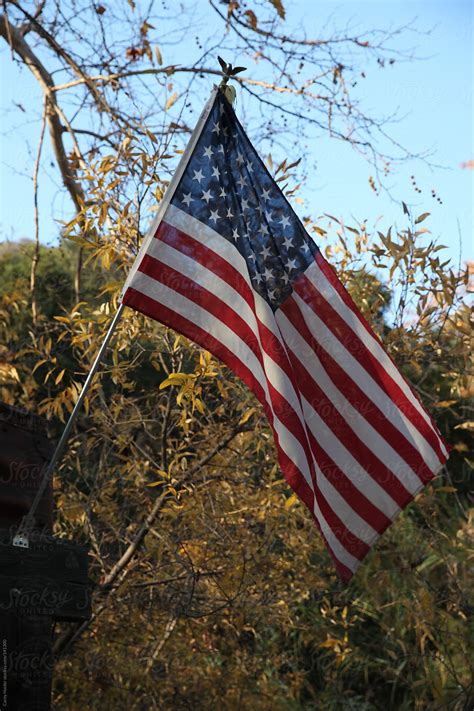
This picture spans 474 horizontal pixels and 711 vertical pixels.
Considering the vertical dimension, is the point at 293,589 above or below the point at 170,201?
below

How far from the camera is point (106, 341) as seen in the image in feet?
12.4

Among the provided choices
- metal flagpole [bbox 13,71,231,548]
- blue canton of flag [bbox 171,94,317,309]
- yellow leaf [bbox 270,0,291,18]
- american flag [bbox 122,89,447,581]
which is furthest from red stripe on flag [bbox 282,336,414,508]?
yellow leaf [bbox 270,0,291,18]

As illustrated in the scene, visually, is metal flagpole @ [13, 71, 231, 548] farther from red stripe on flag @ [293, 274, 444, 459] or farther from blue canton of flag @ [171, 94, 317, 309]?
red stripe on flag @ [293, 274, 444, 459]

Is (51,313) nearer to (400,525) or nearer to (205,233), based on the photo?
(400,525)

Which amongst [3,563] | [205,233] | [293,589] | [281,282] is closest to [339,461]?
[281,282]

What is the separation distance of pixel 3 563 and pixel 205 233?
154cm

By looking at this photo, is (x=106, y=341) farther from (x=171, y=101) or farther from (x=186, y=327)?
(x=171, y=101)

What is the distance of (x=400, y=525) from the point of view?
8859mm

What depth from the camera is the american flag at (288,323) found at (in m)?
3.84

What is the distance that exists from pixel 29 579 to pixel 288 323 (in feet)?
4.77

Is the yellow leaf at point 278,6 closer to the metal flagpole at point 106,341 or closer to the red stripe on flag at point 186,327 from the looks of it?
the metal flagpole at point 106,341

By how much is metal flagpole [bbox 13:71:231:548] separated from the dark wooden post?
3 cm

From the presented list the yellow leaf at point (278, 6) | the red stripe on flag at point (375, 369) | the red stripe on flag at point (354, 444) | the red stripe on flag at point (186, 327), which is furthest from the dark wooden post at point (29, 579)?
the yellow leaf at point (278, 6)

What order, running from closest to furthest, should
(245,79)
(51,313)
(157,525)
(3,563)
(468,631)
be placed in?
(3,563)
(157,525)
(245,79)
(468,631)
(51,313)
